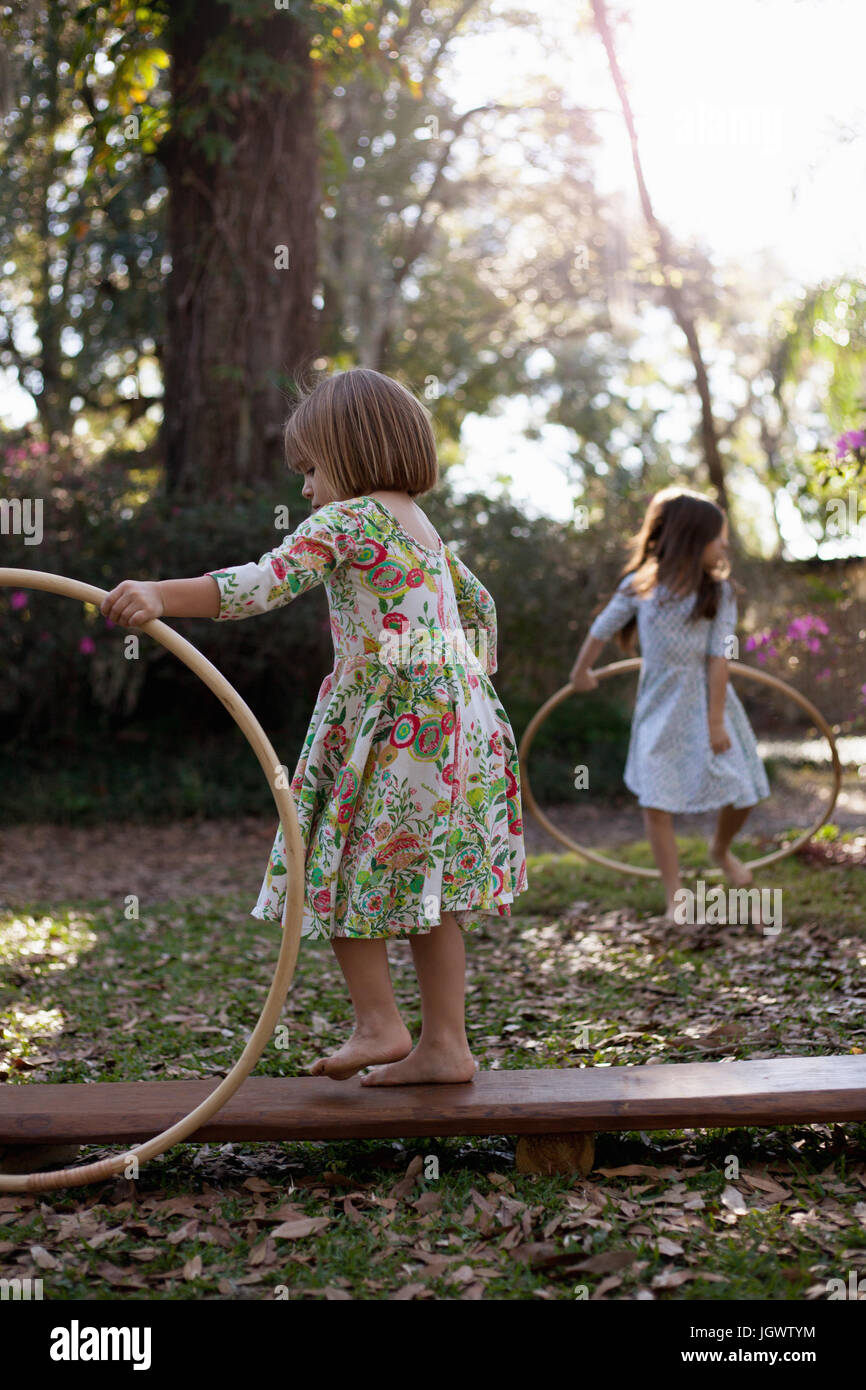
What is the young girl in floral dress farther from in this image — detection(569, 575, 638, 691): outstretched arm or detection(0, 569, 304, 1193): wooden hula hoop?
detection(569, 575, 638, 691): outstretched arm

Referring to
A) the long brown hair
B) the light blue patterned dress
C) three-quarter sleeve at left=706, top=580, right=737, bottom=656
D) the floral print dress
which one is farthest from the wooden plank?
the long brown hair

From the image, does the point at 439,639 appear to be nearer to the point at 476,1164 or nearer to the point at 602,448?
the point at 476,1164

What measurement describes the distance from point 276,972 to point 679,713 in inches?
114

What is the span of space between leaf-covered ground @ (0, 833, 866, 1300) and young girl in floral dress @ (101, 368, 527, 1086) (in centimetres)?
33

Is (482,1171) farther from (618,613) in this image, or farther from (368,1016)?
(618,613)

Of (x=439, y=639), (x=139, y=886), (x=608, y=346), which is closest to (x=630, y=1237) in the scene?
(x=439, y=639)

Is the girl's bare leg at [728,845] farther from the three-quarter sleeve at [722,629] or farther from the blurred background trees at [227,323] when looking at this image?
the blurred background trees at [227,323]

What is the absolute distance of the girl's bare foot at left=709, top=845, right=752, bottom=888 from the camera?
525 cm

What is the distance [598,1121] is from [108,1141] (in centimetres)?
104

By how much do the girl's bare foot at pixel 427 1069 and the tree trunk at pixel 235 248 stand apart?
6.61m

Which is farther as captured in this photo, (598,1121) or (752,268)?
(752,268)

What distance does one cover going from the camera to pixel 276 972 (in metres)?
2.52

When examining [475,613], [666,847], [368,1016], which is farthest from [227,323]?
[368,1016]
